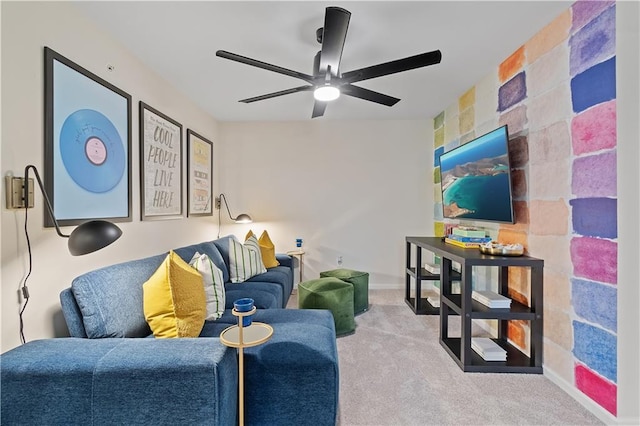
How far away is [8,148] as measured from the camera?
1339 millimetres

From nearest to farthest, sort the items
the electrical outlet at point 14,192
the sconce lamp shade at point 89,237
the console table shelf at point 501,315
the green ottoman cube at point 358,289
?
1. the sconce lamp shade at point 89,237
2. the electrical outlet at point 14,192
3. the console table shelf at point 501,315
4. the green ottoman cube at point 358,289

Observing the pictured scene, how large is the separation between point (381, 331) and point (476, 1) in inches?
101

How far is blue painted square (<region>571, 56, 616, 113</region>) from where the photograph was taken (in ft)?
5.05

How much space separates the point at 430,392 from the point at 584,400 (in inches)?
33.8

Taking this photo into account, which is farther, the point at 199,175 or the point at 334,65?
the point at 199,175

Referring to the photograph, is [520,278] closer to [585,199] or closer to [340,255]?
[585,199]

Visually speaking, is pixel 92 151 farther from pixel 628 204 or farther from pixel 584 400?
pixel 584 400

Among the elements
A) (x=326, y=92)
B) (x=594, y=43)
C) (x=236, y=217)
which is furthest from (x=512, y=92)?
(x=236, y=217)

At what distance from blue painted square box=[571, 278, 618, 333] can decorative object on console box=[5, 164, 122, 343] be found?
2456 millimetres

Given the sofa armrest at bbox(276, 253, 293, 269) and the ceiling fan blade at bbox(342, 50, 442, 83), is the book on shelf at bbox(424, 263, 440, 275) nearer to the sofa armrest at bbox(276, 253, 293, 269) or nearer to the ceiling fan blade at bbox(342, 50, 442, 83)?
the sofa armrest at bbox(276, 253, 293, 269)

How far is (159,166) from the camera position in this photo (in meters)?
2.61

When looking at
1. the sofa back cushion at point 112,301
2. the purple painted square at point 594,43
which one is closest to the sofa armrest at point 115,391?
the sofa back cushion at point 112,301

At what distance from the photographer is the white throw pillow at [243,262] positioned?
117 inches

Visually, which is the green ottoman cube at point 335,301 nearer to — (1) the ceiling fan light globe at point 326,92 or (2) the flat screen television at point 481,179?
(2) the flat screen television at point 481,179
